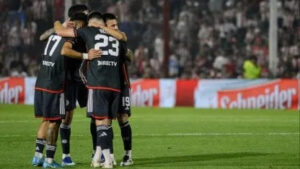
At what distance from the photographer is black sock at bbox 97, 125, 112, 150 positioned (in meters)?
11.6

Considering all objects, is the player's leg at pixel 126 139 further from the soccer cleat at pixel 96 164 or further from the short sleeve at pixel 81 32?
the short sleeve at pixel 81 32

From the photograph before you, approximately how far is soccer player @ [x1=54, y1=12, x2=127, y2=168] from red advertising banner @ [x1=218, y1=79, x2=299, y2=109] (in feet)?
56.1

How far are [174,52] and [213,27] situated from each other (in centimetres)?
273

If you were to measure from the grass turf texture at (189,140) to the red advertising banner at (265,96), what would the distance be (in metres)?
2.85

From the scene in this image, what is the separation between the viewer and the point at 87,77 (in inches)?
464

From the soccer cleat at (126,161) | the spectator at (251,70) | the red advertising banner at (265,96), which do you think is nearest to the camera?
the soccer cleat at (126,161)

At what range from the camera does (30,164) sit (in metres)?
12.2

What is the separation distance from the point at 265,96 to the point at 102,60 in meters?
17.5

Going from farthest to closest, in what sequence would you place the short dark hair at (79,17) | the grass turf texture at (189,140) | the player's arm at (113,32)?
the grass turf texture at (189,140), the short dark hair at (79,17), the player's arm at (113,32)

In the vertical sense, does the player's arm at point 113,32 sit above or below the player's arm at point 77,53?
above

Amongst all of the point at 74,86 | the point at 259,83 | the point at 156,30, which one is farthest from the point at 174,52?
the point at 74,86

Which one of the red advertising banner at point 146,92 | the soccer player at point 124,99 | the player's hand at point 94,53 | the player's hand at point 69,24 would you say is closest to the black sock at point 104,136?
the soccer player at point 124,99

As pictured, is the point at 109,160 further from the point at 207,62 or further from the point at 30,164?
the point at 207,62

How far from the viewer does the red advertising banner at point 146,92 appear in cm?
2961
